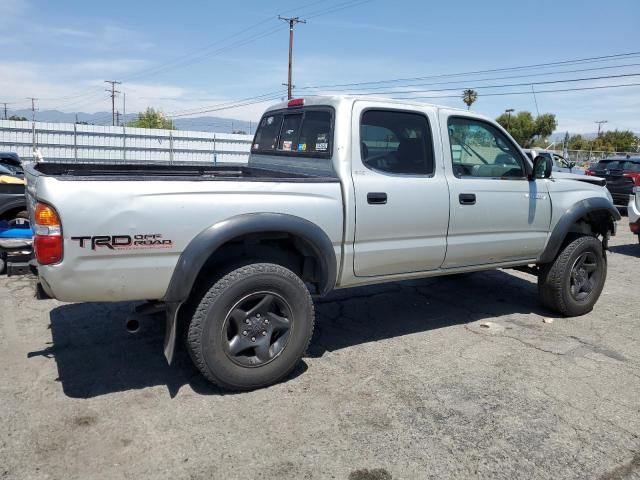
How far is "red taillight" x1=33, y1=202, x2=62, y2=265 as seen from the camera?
9.79 feet

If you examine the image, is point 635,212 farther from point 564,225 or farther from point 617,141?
point 617,141

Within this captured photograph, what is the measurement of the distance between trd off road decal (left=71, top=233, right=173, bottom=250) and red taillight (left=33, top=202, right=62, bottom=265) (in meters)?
0.10

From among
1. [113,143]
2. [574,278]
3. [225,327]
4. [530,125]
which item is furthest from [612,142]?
[225,327]

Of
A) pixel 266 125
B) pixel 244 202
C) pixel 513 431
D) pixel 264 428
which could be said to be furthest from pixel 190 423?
pixel 266 125

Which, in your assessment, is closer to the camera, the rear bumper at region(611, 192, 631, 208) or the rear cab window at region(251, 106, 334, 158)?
the rear cab window at region(251, 106, 334, 158)

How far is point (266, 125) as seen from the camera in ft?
17.5

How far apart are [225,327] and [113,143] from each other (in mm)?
21595

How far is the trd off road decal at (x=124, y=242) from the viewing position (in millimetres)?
3037

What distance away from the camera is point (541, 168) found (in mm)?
5023

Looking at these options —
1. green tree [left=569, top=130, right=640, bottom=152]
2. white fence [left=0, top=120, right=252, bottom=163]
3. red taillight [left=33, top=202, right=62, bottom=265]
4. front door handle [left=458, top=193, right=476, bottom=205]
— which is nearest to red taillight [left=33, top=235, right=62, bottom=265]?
red taillight [left=33, top=202, right=62, bottom=265]

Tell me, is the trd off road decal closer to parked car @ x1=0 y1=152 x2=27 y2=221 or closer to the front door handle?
the front door handle

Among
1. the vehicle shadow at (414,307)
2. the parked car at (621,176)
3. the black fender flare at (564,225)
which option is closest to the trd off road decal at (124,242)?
the vehicle shadow at (414,307)

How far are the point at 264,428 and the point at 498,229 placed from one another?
2763 millimetres

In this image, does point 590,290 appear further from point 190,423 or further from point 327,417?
point 190,423
